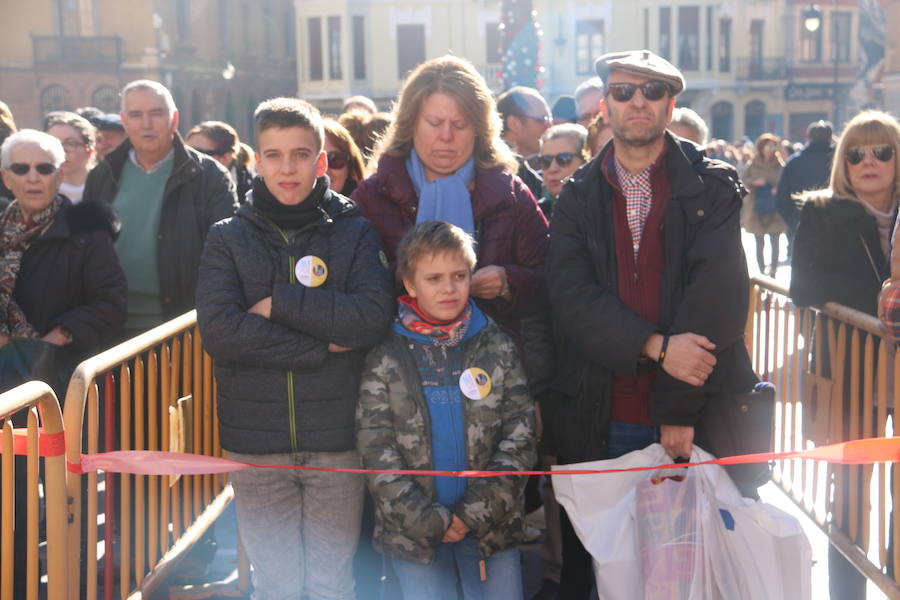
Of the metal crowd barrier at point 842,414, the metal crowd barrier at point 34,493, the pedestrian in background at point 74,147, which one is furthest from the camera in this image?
the pedestrian in background at point 74,147

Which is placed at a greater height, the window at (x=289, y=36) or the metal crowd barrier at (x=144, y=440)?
the window at (x=289, y=36)

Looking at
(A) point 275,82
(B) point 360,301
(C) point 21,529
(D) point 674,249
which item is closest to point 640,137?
(D) point 674,249

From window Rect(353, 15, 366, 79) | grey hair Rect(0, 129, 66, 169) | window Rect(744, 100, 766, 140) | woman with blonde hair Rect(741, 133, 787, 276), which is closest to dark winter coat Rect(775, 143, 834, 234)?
woman with blonde hair Rect(741, 133, 787, 276)

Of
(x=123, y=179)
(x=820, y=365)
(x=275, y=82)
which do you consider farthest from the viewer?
(x=275, y=82)

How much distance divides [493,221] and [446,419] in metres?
0.84

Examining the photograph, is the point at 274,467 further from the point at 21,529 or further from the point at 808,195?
the point at 808,195

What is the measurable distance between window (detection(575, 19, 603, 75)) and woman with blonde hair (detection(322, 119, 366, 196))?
44.0 meters

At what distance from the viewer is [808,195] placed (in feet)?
16.6

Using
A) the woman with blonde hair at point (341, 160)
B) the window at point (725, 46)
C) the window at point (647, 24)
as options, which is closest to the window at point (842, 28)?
the window at point (725, 46)

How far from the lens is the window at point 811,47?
53.7m

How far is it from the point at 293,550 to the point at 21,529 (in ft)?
3.95

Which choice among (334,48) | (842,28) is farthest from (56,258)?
(842,28)

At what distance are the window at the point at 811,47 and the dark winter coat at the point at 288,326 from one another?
2122 inches

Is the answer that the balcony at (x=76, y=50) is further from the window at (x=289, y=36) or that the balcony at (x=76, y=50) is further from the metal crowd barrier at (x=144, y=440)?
the metal crowd barrier at (x=144, y=440)
